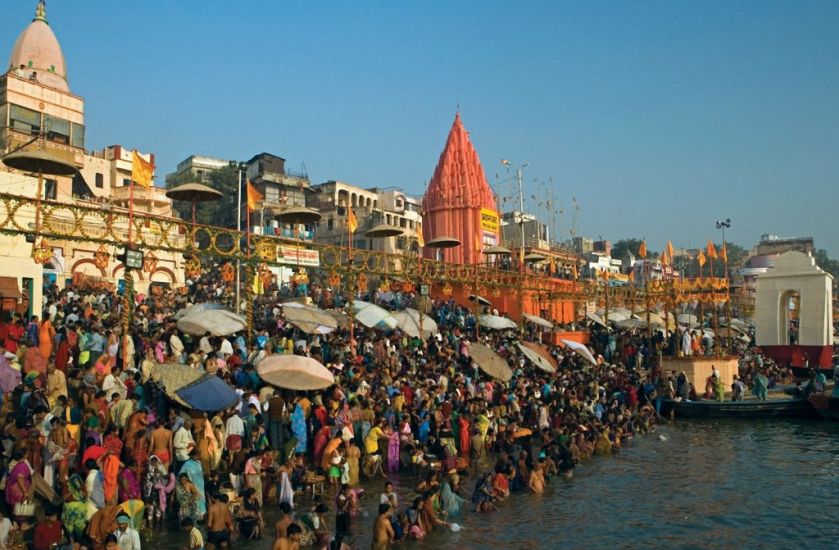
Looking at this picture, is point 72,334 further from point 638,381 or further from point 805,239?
point 805,239

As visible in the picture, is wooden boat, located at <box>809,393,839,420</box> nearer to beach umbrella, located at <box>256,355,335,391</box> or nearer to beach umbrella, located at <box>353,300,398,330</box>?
beach umbrella, located at <box>353,300,398,330</box>

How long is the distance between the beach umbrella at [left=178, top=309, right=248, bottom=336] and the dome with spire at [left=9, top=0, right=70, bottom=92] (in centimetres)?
3155

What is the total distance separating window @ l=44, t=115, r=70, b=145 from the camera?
3928 cm

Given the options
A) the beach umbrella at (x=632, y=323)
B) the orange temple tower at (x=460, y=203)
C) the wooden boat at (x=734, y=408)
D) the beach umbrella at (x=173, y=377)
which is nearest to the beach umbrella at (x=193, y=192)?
the beach umbrella at (x=173, y=377)

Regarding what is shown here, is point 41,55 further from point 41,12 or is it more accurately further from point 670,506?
point 670,506

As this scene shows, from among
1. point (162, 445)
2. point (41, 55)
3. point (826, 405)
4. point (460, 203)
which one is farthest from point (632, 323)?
point (41, 55)

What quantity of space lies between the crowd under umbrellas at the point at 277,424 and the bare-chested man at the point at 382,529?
0.10ft

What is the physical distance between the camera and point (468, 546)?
1050 cm

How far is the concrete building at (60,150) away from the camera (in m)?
31.4

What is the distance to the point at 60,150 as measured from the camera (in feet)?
125

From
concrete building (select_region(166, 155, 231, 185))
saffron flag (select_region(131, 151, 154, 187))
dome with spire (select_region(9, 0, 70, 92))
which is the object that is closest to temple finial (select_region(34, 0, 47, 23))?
dome with spire (select_region(9, 0, 70, 92))

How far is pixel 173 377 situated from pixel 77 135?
3520 cm

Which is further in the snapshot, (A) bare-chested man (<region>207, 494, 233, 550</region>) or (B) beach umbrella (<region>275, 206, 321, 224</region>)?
(B) beach umbrella (<region>275, 206, 321, 224</region>)

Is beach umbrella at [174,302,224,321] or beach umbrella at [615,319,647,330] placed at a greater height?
beach umbrella at [174,302,224,321]
